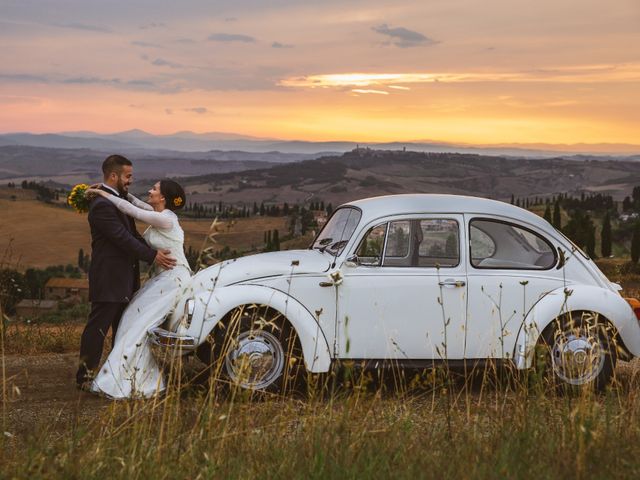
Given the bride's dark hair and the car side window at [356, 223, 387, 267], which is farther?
the bride's dark hair

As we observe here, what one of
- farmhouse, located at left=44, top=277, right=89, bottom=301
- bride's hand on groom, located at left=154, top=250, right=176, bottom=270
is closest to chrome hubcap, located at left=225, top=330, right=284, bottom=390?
bride's hand on groom, located at left=154, top=250, right=176, bottom=270

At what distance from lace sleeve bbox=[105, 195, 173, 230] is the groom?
0.25 feet

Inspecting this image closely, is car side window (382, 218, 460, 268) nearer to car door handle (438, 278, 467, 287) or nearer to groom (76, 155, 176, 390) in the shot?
car door handle (438, 278, 467, 287)

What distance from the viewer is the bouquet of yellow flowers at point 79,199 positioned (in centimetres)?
873

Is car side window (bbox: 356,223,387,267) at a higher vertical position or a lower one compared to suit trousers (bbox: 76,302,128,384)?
higher

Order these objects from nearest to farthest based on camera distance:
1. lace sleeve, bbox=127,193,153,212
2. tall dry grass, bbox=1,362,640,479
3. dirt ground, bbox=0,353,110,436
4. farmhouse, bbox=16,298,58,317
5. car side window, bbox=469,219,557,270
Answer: tall dry grass, bbox=1,362,640,479
dirt ground, bbox=0,353,110,436
car side window, bbox=469,219,557,270
lace sleeve, bbox=127,193,153,212
farmhouse, bbox=16,298,58,317

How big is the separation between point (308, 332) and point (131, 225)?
2593 millimetres

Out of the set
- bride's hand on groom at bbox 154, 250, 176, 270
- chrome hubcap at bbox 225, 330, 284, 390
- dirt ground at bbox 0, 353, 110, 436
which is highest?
bride's hand on groom at bbox 154, 250, 176, 270

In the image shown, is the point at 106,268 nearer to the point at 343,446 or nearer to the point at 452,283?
the point at 452,283

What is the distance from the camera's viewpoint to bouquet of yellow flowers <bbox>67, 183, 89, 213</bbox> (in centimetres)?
873

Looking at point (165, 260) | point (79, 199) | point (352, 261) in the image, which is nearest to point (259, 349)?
point (352, 261)

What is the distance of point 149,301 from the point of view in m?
8.31

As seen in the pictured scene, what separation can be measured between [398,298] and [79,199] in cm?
364

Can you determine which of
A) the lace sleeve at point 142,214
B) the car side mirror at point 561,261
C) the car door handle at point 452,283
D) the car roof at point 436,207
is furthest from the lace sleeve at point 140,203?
the car side mirror at point 561,261
